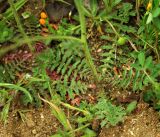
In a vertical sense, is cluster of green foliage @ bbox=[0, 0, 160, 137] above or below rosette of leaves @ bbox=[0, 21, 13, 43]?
below

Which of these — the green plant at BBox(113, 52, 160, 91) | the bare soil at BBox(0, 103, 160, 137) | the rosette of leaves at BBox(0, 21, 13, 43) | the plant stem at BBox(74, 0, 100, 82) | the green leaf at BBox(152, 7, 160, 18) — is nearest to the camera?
the plant stem at BBox(74, 0, 100, 82)

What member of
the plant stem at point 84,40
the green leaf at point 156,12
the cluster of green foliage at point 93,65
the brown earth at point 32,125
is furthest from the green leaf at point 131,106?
the green leaf at point 156,12

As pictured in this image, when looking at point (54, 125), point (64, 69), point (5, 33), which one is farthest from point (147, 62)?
point (5, 33)

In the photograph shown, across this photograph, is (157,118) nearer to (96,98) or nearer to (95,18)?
(96,98)

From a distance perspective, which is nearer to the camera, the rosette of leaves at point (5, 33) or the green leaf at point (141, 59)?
the green leaf at point (141, 59)

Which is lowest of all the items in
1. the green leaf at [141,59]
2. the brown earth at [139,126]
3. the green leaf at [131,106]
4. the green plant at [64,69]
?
the brown earth at [139,126]

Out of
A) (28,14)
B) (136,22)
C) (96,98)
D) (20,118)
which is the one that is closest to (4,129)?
Result: (20,118)

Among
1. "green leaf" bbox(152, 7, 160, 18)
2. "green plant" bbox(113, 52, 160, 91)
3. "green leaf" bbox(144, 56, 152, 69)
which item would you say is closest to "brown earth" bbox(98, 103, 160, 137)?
"green plant" bbox(113, 52, 160, 91)

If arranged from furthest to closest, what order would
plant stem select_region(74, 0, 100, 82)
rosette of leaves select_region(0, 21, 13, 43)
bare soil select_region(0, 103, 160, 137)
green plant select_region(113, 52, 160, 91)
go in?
rosette of leaves select_region(0, 21, 13, 43)
bare soil select_region(0, 103, 160, 137)
green plant select_region(113, 52, 160, 91)
plant stem select_region(74, 0, 100, 82)

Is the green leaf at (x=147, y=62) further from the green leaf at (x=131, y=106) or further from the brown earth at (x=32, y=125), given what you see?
the brown earth at (x=32, y=125)

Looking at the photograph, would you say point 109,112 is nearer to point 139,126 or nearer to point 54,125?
point 139,126

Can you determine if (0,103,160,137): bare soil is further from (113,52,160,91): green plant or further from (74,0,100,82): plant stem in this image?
(74,0,100,82): plant stem
